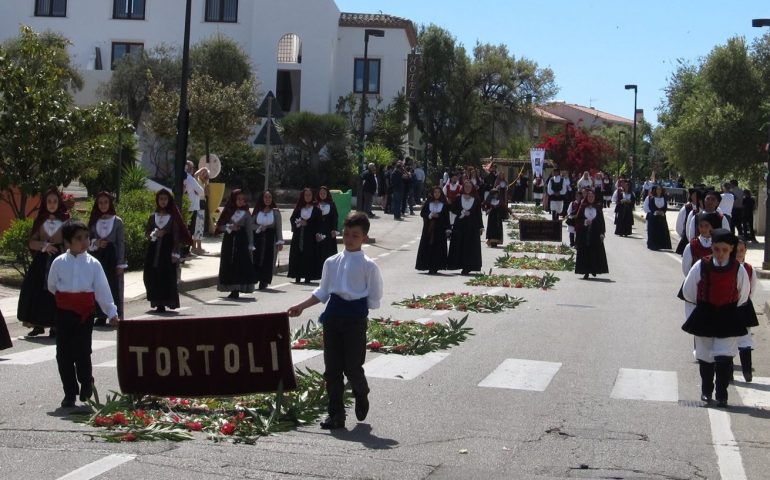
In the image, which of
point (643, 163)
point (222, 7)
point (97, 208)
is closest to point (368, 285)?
point (97, 208)

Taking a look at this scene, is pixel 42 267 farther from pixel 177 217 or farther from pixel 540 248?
pixel 540 248

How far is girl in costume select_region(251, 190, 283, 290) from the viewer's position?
19.9m

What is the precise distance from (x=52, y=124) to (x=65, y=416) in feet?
39.0

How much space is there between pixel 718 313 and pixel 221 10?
51.9 meters

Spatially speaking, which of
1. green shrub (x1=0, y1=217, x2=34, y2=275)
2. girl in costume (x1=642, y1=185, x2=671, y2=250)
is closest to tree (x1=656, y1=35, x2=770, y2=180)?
girl in costume (x1=642, y1=185, x2=671, y2=250)

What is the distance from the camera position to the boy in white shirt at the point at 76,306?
9242mm

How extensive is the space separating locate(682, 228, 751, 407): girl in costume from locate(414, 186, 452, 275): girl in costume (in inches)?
525

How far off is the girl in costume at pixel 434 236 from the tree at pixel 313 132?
25543mm

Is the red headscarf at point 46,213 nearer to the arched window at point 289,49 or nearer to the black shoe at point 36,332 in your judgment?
the black shoe at point 36,332

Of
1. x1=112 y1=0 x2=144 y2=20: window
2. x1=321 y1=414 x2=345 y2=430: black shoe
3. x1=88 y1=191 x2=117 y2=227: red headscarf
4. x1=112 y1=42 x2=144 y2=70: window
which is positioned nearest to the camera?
x1=321 y1=414 x2=345 y2=430: black shoe

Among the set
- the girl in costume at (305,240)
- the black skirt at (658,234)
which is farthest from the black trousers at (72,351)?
the black skirt at (658,234)

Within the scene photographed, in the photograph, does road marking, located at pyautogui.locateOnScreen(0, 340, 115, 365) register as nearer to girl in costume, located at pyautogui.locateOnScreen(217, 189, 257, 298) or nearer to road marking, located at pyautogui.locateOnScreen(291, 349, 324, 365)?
road marking, located at pyautogui.locateOnScreen(291, 349, 324, 365)

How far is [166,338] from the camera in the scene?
29.1 ft

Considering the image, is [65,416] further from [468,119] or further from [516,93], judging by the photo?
[516,93]
